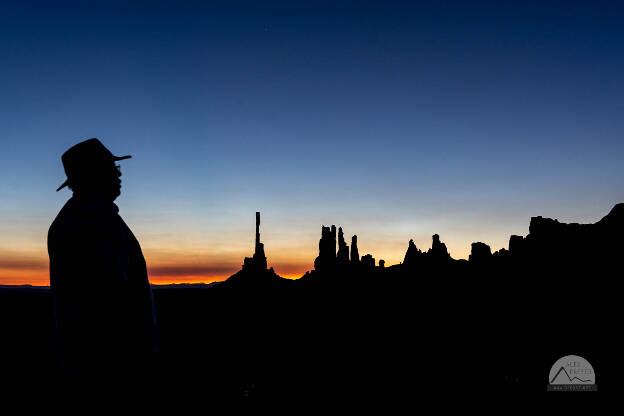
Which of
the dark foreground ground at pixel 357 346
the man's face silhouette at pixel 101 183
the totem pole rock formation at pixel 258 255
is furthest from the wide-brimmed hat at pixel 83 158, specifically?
the totem pole rock formation at pixel 258 255

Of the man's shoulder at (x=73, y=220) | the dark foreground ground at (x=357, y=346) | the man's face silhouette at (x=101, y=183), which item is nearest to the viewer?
the man's shoulder at (x=73, y=220)

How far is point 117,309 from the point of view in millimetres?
2193

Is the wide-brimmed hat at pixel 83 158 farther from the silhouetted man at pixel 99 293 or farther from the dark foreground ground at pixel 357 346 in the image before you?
the dark foreground ground at pixel 357 346

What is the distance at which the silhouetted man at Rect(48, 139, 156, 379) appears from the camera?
2.16 meters

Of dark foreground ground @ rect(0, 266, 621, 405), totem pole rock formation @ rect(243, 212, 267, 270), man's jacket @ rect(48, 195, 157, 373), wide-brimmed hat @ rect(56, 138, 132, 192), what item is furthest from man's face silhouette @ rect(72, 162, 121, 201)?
totem pole rock formation @ rect(243, 212, 267, 270)

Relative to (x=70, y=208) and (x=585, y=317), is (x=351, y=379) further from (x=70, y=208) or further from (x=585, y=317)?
(x=585, y=317)

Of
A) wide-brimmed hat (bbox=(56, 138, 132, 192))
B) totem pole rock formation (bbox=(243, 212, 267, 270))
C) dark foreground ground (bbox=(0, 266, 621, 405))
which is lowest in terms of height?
dark foreground ground (bbox=(0, 266, 621, 405))

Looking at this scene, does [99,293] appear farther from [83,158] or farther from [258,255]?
[258,255]

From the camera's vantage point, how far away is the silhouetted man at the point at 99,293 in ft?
7.10

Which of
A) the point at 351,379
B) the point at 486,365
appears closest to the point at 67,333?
the point at 351,379

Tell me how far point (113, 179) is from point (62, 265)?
0.61 metres

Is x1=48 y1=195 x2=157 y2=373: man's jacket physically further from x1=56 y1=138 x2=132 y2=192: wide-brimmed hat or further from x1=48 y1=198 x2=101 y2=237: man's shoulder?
x1=56 y1=138 x2=132 y2=192: wide-brimmed hat

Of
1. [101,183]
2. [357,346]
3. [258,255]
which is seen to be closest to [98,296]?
[101,183]

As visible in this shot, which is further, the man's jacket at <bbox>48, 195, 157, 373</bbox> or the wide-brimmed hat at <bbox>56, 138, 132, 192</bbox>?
the wide-brimmed hat at <bbox>56, 138, 132, 192</bbox>
